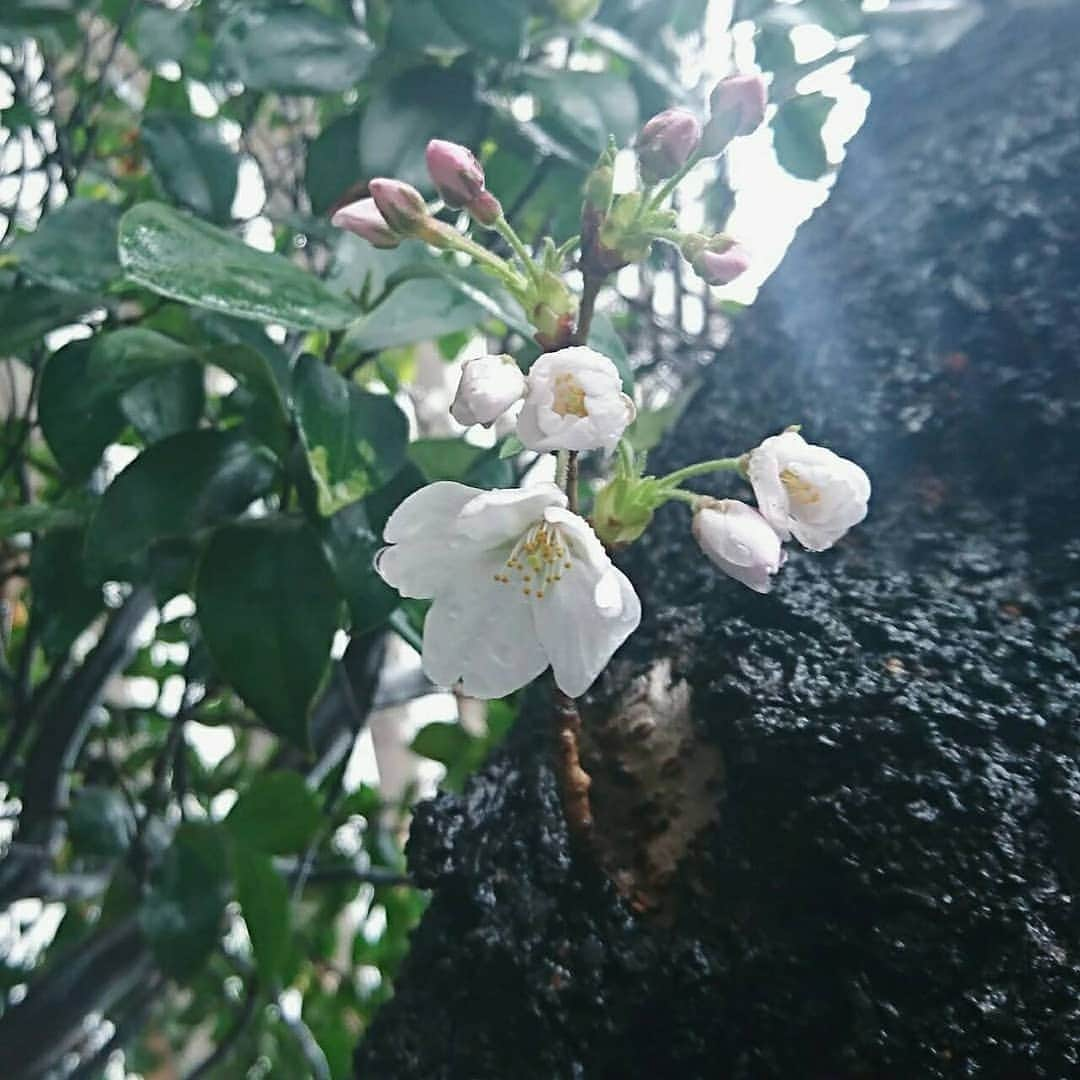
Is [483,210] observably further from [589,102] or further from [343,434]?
[589,102]

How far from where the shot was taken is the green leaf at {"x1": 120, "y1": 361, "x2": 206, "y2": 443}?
0.73 m

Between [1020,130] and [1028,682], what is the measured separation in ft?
1.84

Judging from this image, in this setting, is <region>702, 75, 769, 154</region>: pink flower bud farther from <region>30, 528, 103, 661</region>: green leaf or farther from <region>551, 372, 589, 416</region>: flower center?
<region>30, 528, 103, 661</region>: green leaf

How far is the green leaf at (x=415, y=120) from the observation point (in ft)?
2.51

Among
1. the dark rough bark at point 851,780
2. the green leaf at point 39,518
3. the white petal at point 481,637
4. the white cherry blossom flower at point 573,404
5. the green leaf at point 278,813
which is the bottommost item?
the green leaf at point 278,813

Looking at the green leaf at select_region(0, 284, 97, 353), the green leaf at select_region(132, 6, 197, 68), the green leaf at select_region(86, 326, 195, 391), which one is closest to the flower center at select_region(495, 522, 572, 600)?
the green leaf at select_region(86, 326, 195, 391)

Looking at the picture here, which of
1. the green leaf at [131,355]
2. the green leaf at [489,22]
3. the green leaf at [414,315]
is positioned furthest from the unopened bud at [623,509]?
the green leaf at [489,22]

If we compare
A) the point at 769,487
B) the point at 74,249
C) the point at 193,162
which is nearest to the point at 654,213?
the point at 769,487

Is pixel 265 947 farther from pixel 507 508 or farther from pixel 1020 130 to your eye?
pixel 1020 130

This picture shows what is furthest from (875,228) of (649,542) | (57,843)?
(57,843)

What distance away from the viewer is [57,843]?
3.45 feet

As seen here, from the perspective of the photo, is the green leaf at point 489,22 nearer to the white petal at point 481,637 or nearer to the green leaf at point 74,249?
the green leaf at point 74,249

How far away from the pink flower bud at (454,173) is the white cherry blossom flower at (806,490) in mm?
195

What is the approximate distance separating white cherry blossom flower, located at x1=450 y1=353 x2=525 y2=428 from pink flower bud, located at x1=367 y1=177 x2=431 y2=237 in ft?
0.36
